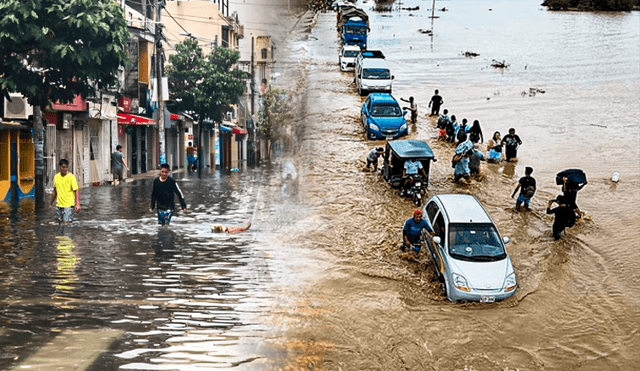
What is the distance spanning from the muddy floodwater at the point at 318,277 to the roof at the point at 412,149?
4.92 feet

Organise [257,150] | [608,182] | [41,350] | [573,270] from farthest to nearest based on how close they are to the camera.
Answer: [257,150]
[608,182]
[573,270]
[41,350]

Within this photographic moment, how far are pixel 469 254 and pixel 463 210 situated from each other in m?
1.57

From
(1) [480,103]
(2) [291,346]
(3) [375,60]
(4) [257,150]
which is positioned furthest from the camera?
(4) [257,150]

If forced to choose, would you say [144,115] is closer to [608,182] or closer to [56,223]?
[56,223]

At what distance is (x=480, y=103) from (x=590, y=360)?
115 ft


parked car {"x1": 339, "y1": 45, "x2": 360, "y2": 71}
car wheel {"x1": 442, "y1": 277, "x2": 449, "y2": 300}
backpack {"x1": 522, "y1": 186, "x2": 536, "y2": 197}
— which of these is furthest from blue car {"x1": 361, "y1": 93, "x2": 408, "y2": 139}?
parked car {"x1": 339, "y1": 45, "x2": 360, "y2": 71}

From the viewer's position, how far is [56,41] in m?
21.2

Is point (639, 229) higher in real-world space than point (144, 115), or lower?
lower

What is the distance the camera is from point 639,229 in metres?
21.3

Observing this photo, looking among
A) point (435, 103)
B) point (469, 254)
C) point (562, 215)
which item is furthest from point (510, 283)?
point (435, 103)

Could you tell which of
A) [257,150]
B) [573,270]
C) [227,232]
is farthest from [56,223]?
[257,150]

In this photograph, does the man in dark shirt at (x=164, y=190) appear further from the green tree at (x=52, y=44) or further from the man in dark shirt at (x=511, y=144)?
the man in dark shirt at (x=511, y=144)

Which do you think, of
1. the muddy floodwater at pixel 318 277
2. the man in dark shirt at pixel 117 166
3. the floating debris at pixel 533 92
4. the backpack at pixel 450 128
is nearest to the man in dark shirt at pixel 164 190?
the muddy floodwater at pixel 318 277

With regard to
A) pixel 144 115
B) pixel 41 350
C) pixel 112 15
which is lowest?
pixel 41 350
